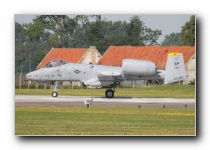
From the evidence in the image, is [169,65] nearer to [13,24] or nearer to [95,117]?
[95,117]

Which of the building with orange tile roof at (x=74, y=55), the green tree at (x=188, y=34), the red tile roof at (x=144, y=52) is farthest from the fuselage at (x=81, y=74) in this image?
the green tree at (x=188, y=34)

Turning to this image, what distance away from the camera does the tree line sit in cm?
2631

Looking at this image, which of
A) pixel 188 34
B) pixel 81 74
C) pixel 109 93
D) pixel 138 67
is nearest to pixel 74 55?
pixel 109 93

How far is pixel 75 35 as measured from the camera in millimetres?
27312

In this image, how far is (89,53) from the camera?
27.8 meters

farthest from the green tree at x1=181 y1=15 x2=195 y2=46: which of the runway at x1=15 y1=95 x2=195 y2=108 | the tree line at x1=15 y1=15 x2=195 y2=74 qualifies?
the runway at x1=15 y1=95 x2=195 y2=108

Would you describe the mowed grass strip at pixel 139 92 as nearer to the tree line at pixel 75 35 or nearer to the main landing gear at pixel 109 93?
the main landing gear at pixel 109 93

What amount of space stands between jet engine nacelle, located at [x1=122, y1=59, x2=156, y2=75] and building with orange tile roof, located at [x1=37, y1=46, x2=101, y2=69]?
2.89ft

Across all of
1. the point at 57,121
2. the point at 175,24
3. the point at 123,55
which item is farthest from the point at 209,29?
the point at 57,121

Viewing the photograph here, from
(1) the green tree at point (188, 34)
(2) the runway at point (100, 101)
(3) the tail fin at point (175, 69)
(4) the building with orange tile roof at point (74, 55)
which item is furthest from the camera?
(2) the runway at point (100, 101)

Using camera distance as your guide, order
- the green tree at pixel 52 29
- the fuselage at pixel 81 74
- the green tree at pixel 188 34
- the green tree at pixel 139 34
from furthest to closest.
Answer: the fuselage at pixel 81 74 < the green tree at pixel 139 34 < the green tree at pixel 52 29 < the green tree at pixel 188 34

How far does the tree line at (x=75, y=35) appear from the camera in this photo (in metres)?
26.3

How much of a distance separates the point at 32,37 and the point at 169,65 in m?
3.86

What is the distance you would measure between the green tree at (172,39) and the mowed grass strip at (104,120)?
181cm
